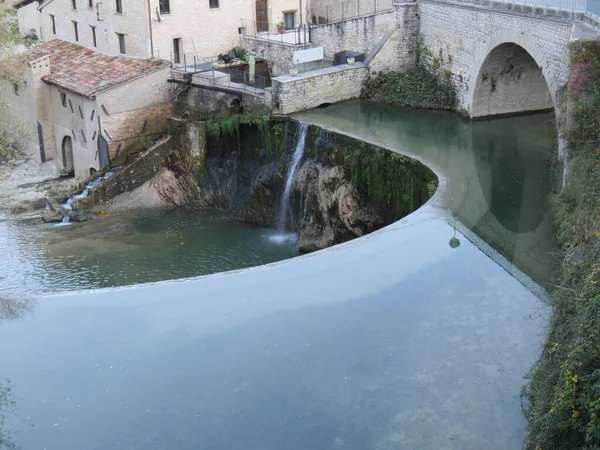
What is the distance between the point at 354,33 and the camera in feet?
92.4

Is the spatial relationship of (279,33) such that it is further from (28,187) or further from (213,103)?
(28,187)

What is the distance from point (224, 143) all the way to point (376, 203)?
670 centimetres

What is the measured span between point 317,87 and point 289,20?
802cm

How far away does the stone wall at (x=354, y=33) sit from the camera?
89.9ft

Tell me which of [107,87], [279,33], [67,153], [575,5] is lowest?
[67,153]

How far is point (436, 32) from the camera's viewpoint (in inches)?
1036

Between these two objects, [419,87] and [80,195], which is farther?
[419,87]

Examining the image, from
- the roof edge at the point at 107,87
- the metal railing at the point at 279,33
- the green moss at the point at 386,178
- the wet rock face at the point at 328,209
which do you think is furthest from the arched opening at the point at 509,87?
the roof edge at the point at 107,87

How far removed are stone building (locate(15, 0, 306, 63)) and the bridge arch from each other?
33.2 feet

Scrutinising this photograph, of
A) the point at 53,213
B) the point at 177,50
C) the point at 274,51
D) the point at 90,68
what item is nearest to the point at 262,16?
the point at 274,51

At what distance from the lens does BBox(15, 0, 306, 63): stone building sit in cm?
2872

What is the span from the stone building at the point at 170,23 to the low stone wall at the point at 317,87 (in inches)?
213

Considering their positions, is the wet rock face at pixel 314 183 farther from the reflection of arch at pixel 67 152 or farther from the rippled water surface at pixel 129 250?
the reflection of arch at pixel 67 152

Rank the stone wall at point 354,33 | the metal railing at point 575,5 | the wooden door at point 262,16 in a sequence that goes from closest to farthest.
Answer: the metal railing at point 575,5, the stone wall at point 354,33, the wooden door at point 262,16
